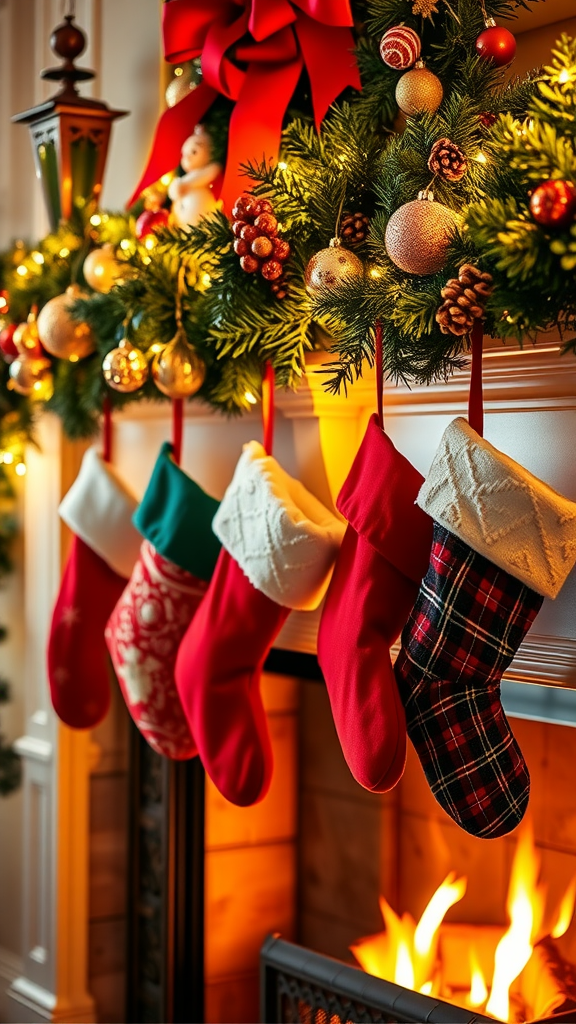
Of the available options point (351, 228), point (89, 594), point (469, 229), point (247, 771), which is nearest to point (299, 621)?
point (247, 771)

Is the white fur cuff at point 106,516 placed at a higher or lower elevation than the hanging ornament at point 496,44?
lower

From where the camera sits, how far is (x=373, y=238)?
4.64 feet

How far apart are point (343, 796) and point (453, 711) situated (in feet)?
3.03

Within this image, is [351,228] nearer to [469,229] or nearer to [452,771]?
[469,229]

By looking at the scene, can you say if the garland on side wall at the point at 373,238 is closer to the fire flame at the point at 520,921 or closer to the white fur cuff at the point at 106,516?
the white fur cuff at the point at 106,516

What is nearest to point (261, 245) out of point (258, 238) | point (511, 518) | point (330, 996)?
point (258, 238)

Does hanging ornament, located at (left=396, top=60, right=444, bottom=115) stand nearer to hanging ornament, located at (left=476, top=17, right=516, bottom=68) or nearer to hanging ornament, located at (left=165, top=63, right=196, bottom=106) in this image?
hanging ornament, located at (left=476, top=17, right=516, bottom=68)

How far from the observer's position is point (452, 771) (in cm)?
136

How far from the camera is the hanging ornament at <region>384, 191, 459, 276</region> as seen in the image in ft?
4.24

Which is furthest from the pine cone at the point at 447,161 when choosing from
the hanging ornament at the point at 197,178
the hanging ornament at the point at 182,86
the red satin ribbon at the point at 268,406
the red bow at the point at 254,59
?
the hanging ornament at the point at 182,86

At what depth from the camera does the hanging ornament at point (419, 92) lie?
1.45 metres

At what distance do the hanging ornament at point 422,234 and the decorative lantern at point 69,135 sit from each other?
1.09m

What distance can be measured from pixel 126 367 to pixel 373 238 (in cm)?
62

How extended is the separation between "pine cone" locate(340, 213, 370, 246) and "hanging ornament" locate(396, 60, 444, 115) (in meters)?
0.14
